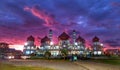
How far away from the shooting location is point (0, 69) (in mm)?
29516
